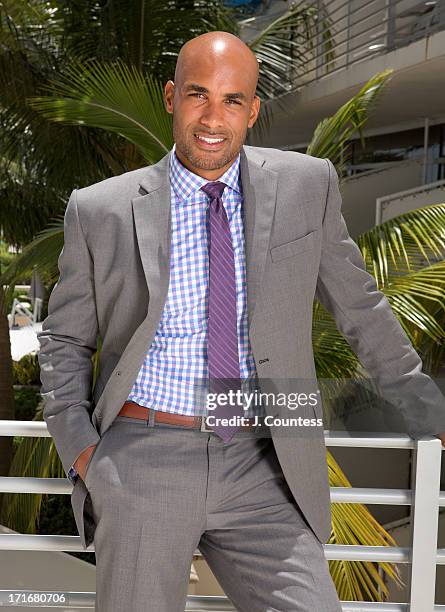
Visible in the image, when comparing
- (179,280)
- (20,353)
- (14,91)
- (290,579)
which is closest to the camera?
(290,579)

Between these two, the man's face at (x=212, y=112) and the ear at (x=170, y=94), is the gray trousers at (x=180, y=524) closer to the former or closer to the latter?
the man's face at (x=212, y=112)

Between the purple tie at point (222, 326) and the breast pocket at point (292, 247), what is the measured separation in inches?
4.0

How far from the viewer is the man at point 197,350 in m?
1.83

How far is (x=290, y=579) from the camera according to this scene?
177cm

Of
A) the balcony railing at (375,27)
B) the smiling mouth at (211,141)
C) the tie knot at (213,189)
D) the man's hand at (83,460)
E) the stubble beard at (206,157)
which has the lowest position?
the man's hand at (83,460)

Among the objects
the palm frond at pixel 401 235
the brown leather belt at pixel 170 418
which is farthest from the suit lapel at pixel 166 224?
the palm frond at pixel 401 235

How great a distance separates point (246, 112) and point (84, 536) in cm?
108

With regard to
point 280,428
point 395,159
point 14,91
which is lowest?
point 280,428

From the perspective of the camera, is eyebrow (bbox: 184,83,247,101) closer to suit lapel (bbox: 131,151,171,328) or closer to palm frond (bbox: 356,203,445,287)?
suit lapel (bbox: 131,151,171,328)

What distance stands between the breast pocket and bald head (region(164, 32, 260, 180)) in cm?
24

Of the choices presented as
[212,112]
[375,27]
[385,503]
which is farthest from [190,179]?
[375,27]

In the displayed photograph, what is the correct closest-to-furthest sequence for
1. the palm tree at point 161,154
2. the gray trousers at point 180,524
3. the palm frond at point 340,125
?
the gray trousers at point 180,524 < the palm tree at point 161,154 < the palm frond at point 340,125

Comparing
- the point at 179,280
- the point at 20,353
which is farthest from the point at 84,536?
the point at 20,353

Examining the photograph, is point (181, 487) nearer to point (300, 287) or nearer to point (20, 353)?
point (300, 287)
